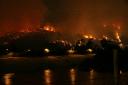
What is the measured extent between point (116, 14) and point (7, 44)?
58.4ft

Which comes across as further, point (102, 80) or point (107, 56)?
point (107, 56)

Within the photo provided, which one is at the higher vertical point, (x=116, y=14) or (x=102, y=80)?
(x=116, y=14)

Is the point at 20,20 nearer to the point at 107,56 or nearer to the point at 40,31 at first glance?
the point at 40,31

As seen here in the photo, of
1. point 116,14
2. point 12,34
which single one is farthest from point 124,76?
point 116,14

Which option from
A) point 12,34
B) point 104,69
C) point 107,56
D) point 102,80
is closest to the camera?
point 102,80

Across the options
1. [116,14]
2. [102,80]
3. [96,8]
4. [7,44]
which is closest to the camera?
[102,80]

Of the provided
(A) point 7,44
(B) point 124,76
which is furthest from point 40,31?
(B) point 124,76

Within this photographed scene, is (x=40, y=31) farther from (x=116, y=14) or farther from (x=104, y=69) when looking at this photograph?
(x=104, y=69)

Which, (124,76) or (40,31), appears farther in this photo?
(40,31)

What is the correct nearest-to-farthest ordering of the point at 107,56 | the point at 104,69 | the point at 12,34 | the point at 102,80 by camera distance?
the point at 102,80 < the point at 104,69 < the point at 107,56 < the point at 12,34

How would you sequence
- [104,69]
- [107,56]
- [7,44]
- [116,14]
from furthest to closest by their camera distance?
[116,14] < [7,44] < [107,56] < [104,69]

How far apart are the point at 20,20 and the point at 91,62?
4049 cm

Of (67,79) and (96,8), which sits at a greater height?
(96,8)

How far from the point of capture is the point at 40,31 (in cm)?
5553
